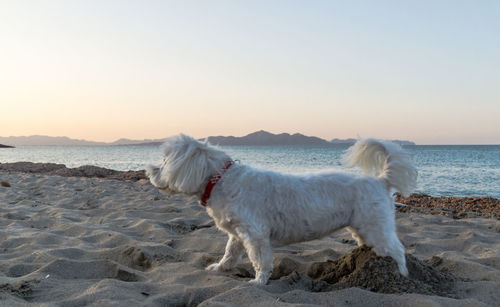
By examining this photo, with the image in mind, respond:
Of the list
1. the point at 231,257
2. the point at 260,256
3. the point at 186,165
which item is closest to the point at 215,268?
the point at 231,257

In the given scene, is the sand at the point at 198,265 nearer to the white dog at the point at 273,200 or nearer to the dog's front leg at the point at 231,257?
the dog's front leg at the point at 231,257

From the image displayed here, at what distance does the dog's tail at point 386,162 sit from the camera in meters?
3.99

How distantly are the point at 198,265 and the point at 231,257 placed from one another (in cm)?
44

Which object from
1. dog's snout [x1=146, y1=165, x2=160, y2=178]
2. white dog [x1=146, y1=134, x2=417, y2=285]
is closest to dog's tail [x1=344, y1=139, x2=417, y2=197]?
white dog [x1=146, y1=134, x2=417, y2=285]

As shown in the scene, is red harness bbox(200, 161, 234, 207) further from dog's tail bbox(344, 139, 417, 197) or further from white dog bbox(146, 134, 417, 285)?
dog's tail bbox(344, 139, 417, 197)

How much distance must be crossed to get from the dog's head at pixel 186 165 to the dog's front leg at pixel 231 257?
0.77m

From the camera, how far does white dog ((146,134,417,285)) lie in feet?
12.2

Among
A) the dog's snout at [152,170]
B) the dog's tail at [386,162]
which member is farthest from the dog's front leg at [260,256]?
the dog's tail at [386,162]

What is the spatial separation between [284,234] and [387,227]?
1035mm

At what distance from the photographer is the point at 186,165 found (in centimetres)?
373

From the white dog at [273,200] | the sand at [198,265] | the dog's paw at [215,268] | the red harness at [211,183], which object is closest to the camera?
the sand at [198,265]

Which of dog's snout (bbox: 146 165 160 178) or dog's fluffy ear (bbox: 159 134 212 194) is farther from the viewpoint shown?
dog's snout (bbox: 146 165 160 178)

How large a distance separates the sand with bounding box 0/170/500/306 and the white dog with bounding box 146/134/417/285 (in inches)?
13.0

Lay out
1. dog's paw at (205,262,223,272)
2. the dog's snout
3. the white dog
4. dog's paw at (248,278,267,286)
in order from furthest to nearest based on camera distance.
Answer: dog's paw at (205,262,223,272) → the dog's snout → the white dog → dog's paw at (248,278,267,286)
